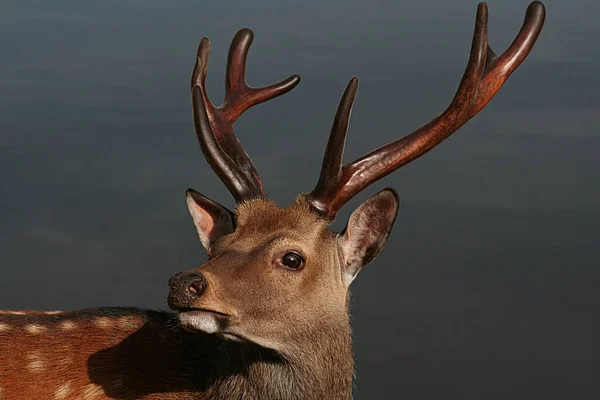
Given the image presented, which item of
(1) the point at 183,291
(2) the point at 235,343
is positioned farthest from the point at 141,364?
(1) the point at 183,291

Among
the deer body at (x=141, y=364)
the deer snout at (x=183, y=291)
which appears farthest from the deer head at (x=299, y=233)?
the deer body at (x=141, y=364)

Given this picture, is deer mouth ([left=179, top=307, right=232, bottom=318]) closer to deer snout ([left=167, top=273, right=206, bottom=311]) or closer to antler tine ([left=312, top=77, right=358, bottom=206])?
deer snout ([left=167, top=273, right=206, bottom=311])

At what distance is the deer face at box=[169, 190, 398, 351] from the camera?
558cm

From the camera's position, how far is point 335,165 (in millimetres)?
6230

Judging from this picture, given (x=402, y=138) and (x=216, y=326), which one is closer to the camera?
(x=216, y=326)

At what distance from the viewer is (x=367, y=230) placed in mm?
6328

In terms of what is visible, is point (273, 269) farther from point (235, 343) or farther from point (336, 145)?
point (336, 145)

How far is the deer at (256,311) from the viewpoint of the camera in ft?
19.5

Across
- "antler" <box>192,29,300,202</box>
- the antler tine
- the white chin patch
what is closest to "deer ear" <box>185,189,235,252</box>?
"antler" <box>192,29,300,202</box>

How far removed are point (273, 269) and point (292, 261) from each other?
0.49 feet

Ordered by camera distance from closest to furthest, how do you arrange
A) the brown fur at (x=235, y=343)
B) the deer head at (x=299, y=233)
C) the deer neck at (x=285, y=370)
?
the deer head at (x=299, y=233)
the brown fur at (x=235, y=343)
the deer neck at (x=285, y=370)

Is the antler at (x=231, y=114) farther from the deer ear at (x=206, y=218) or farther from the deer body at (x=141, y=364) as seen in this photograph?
the deer body at (x=141, y=364)

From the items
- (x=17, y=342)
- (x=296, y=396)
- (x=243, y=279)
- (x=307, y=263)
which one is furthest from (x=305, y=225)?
(x=17, y=342)

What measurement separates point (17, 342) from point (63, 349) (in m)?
0.30
